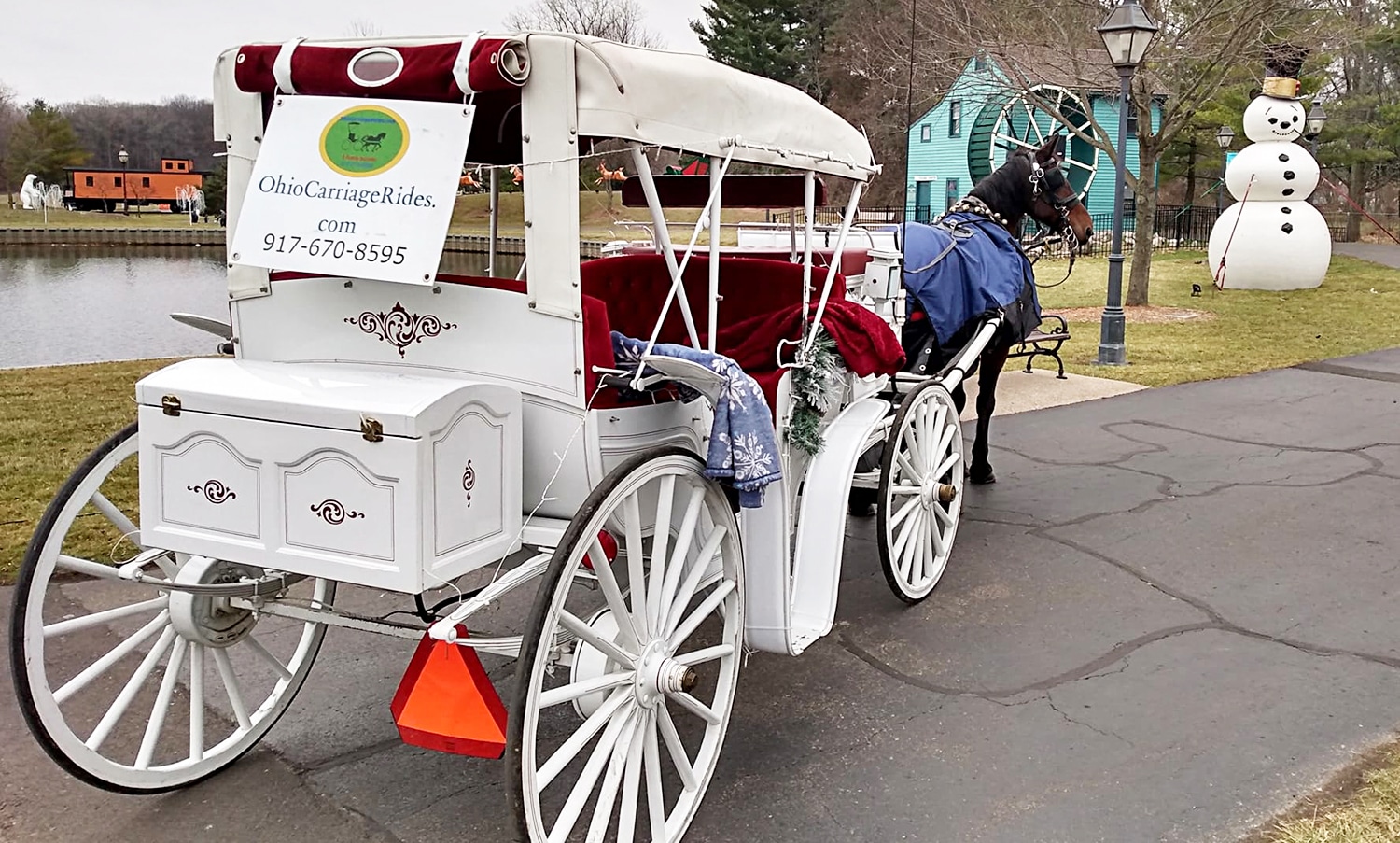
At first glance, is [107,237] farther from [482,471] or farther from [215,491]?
[482,471]

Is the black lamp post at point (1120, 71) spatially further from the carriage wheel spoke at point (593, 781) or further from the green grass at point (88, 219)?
the green grass at point (88, 219)

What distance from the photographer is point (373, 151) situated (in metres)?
3.05

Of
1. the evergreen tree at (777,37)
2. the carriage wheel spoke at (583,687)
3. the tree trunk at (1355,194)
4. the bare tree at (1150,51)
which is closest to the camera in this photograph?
the carriage wheel spoke at (583,687)

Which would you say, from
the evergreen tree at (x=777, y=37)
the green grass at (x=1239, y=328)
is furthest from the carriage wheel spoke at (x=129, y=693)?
the evergreen tree at (x=777, y=37)

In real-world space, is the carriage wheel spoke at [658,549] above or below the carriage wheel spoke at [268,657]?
above

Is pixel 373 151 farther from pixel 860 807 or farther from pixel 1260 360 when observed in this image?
pixel 1260 360

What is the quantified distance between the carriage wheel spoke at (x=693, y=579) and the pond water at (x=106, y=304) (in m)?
1.29

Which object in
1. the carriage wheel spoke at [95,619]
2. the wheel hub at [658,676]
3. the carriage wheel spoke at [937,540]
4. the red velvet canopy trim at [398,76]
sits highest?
the red velvet canopy trim at [398,76]

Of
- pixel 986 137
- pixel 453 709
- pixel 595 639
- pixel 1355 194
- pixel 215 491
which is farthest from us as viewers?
pixel 1355 194

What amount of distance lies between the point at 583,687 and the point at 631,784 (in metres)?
0.38

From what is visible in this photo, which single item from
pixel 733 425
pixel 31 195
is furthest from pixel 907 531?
pixel 31 195

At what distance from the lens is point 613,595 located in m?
2.92

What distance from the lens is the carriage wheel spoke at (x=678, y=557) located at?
3172 millimetres

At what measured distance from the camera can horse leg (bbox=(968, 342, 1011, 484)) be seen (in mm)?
6977
